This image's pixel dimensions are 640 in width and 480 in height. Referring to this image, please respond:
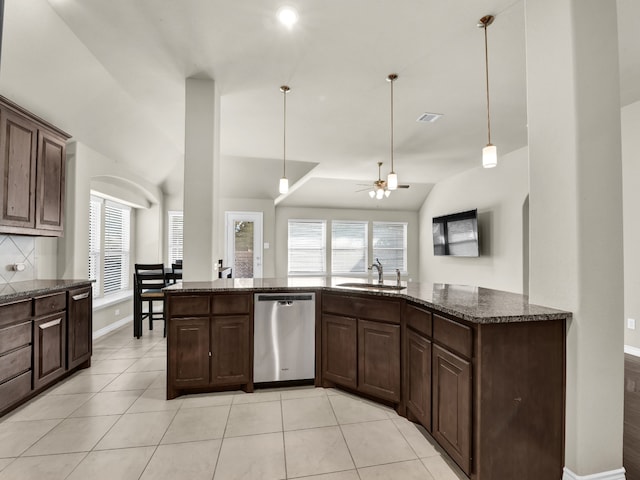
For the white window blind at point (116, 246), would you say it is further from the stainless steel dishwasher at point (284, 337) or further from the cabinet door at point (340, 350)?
the cabinet door at point (340, 350)

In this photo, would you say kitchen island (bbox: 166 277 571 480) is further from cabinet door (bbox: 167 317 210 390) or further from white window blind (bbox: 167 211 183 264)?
white window blind (bbox: 167 211 183 264)

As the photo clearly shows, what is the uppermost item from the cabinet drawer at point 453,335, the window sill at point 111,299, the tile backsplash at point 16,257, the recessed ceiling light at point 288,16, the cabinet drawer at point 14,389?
the recessed ceiling light at point 288,16

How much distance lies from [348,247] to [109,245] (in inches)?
211

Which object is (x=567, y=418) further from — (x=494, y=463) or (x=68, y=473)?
(x=68, y=473)

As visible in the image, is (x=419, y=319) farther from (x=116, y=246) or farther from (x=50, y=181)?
(x=116, y=246)

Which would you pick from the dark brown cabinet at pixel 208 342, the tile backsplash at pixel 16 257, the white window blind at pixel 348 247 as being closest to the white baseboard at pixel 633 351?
the dark brown cabinet at pixel 208 342

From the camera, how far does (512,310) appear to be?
6.01ft

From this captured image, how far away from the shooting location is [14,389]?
8.18 ft

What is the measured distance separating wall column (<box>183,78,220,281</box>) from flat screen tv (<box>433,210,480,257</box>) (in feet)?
16.7

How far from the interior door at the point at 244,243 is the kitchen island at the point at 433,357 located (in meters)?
4.46

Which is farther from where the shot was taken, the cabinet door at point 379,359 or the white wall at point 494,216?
the white wall at point 494,216

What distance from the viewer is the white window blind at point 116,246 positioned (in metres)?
5.34

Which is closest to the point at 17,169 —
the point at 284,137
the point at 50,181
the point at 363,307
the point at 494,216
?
the point at 50,181

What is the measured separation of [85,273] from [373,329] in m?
3.64
